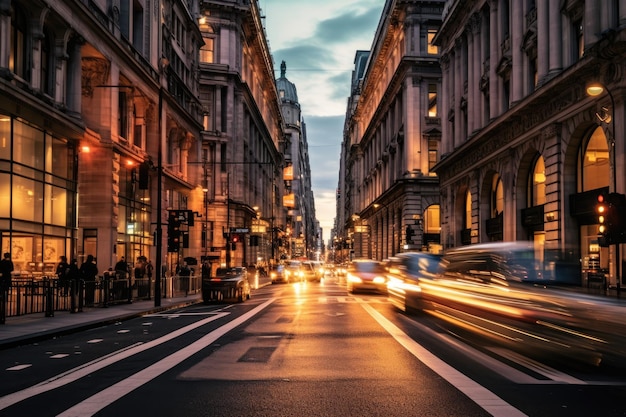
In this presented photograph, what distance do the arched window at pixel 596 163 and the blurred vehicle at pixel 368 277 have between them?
33.2 feet

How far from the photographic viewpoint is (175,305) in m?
27.1

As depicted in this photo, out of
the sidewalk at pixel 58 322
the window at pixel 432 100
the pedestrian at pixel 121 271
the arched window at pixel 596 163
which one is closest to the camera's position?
the sidewalk at pixel 58 322

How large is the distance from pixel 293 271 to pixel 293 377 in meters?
52.7

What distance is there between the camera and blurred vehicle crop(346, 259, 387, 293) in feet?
110

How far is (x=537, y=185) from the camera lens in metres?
36.0

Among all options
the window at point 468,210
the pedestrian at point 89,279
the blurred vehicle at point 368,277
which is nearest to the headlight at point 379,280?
the blurred vehicle at point 368,277

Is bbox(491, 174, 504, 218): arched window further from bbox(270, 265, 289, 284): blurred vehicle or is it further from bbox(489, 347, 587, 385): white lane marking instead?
bbox(489, 347, 587, 385): white lane marking

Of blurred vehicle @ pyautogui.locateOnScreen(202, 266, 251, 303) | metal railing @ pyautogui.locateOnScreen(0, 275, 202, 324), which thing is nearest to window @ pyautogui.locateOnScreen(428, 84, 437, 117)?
blurred vehicle @ pyautogui.locateOnScreen(202, 266, 251, 303)

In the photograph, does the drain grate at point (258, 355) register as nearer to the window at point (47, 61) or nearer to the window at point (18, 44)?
the window at point (18, 44)

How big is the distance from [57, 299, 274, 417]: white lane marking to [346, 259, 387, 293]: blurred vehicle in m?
19.1

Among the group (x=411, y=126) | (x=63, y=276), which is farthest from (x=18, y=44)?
(x=411, y=126)

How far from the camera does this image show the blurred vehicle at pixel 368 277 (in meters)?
33.4

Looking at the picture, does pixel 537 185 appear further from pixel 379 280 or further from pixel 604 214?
pixel 604 214

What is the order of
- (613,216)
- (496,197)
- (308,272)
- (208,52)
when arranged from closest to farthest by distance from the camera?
(613,216) < (496,197) < (308,272) < (208,52)
